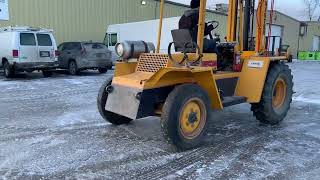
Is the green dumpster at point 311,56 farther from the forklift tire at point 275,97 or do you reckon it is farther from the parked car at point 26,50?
the forklift tire at point 275,97

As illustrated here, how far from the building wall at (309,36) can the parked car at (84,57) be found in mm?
31047

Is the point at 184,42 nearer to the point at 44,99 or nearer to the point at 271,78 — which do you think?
the point at 271,78

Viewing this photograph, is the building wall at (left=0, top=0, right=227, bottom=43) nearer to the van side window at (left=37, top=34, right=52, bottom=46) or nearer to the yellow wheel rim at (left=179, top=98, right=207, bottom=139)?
the van side window at (left=37, top=34, right=52, bottom=46)

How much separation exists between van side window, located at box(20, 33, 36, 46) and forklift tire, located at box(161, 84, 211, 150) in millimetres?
11059

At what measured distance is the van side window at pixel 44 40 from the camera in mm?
15117

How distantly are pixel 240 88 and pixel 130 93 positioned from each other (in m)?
2.20

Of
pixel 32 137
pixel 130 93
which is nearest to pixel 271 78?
pixel 130 93

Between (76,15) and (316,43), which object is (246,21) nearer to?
(76,15)

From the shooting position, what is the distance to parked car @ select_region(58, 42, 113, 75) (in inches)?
648

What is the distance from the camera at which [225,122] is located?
275 inches

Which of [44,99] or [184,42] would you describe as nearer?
[184,42]

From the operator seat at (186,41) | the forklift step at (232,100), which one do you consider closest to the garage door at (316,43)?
the forklift step at (232,100)

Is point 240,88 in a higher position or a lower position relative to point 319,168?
higher

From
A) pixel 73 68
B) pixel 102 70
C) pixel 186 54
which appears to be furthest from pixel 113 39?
pixel 186 54
